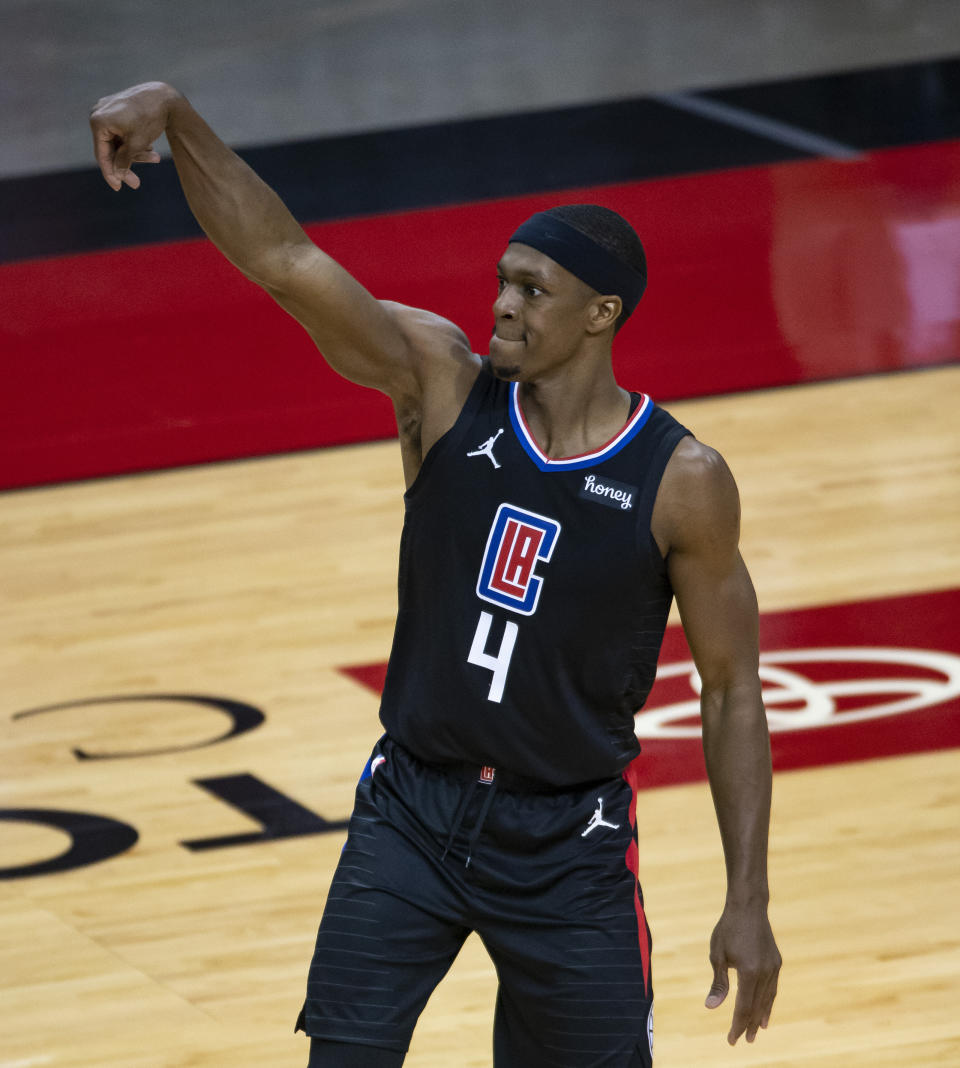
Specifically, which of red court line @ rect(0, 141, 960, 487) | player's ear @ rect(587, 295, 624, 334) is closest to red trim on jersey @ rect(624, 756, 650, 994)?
player's ear @ rect(587, 295, 624, 334)

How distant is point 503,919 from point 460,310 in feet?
19.7

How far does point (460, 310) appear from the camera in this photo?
8.52 meters

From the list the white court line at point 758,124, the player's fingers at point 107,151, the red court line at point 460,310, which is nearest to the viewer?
the player's fingers at point 107,151

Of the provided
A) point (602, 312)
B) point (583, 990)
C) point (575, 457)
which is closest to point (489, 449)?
point (575, 457)

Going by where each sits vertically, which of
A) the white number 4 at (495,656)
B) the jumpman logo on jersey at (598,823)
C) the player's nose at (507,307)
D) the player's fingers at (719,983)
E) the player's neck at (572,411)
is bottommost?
the player's fingers at (719,983)

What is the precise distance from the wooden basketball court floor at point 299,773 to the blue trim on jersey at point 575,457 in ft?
5.01

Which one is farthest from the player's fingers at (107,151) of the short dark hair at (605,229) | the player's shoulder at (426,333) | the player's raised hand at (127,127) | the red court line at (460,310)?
the red court line at (460,310)

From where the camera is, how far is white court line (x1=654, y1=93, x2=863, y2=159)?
11382 millimetres

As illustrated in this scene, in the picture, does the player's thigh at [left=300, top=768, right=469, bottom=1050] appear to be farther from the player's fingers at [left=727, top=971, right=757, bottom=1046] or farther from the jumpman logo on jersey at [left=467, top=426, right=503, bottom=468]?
the jumpman logo on jersey at [left=467, top=426, right=503, bottom=468]

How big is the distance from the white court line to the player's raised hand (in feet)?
29.2

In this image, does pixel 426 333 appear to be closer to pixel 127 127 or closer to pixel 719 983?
pixel 127 127

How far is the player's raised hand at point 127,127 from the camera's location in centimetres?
239

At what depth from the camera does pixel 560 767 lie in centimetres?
Answer: 274

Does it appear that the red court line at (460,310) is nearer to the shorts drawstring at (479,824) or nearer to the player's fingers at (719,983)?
the shorts drawstring at (479,824)
